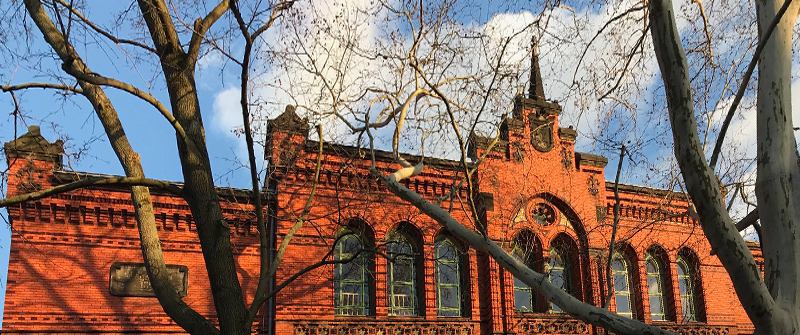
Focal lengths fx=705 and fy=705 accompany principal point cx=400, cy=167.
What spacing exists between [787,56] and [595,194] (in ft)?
36.0

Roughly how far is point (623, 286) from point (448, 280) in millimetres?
4466

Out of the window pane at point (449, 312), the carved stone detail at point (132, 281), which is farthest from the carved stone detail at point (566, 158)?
the carved stone detail at point (132, 281)

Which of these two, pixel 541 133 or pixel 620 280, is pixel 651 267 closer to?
pixel 620 280

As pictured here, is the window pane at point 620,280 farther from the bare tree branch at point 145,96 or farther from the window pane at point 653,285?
the bare tree branch at point 145,96

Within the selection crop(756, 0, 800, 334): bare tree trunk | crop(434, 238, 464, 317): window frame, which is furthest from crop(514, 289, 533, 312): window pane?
crop(756, 0, 800, 334): bare tree trunk

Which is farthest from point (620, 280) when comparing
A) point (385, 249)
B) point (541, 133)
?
point (385, 249)

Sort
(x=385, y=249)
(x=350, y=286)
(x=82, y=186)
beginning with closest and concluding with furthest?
(x=82, y=186) < (x=385, y=249) < (x=350, y=286)

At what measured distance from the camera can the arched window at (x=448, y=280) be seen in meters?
14.8

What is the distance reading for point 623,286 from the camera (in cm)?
1652

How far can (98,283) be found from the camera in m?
12.5

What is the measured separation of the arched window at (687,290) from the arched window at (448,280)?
580 cm

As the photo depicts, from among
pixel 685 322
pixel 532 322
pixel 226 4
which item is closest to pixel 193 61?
pixel 226 4

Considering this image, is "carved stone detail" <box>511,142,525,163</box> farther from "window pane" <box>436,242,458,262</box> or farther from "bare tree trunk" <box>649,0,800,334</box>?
"bare tree trunk" <box>649,0,800,334</box>

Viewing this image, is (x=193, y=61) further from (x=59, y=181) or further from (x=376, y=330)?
(x=376, y=330)
